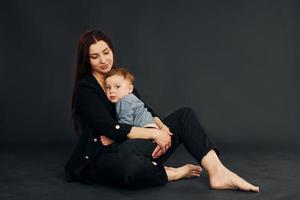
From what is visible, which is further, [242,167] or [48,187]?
[242,167]

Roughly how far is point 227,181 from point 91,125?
2.83 ft

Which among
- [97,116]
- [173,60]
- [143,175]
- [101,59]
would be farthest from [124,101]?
[173,60]

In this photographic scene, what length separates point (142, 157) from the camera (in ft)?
11.8

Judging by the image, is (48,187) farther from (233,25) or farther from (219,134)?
(233,25)

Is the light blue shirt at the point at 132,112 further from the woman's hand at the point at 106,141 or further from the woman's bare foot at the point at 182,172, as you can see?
the woman's bare foot at the point at 182,172

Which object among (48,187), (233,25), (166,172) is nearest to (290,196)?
(166,172)

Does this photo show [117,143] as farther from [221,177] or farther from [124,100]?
[221,177]

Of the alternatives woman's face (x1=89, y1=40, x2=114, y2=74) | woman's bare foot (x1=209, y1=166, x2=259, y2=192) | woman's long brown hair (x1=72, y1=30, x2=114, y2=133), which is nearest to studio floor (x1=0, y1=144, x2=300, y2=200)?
woman's bare foot (x1=209, y1=166, x2=259, y2=192)

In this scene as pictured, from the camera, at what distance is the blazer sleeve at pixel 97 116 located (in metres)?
3.64

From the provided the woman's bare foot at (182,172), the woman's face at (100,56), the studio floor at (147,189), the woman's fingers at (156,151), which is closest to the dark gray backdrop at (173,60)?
the studio floor at (147,189)

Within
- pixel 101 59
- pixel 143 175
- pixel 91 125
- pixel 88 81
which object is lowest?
pixel 143 175

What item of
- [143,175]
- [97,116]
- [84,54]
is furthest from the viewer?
[84,54]

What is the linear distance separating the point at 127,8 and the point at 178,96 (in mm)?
836

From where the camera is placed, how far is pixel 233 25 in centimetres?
519
